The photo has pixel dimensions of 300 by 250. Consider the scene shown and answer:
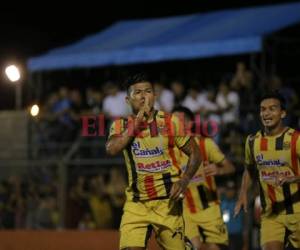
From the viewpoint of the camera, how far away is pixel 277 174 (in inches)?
463

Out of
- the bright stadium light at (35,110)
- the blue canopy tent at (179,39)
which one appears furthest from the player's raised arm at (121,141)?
the bright stadium light at (35,110)

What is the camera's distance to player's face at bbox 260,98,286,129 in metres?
11.7

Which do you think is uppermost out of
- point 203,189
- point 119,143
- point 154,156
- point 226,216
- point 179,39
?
point 179,39

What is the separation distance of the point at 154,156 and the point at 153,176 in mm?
213

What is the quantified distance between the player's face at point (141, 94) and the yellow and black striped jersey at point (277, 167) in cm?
Result: 198

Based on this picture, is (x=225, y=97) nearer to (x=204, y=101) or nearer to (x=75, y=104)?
(x=204, y=101)

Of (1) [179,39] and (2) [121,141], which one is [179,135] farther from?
(1) [179,39]

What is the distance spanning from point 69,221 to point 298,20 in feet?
20.5

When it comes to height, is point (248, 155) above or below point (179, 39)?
below

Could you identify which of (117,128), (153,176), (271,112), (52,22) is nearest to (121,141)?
(117,128)

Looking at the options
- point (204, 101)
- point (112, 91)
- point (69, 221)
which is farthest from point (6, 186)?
point (204, 101)

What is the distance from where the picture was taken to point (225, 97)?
1981 cm

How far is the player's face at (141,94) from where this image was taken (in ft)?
34.0

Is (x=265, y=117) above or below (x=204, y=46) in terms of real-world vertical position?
below
